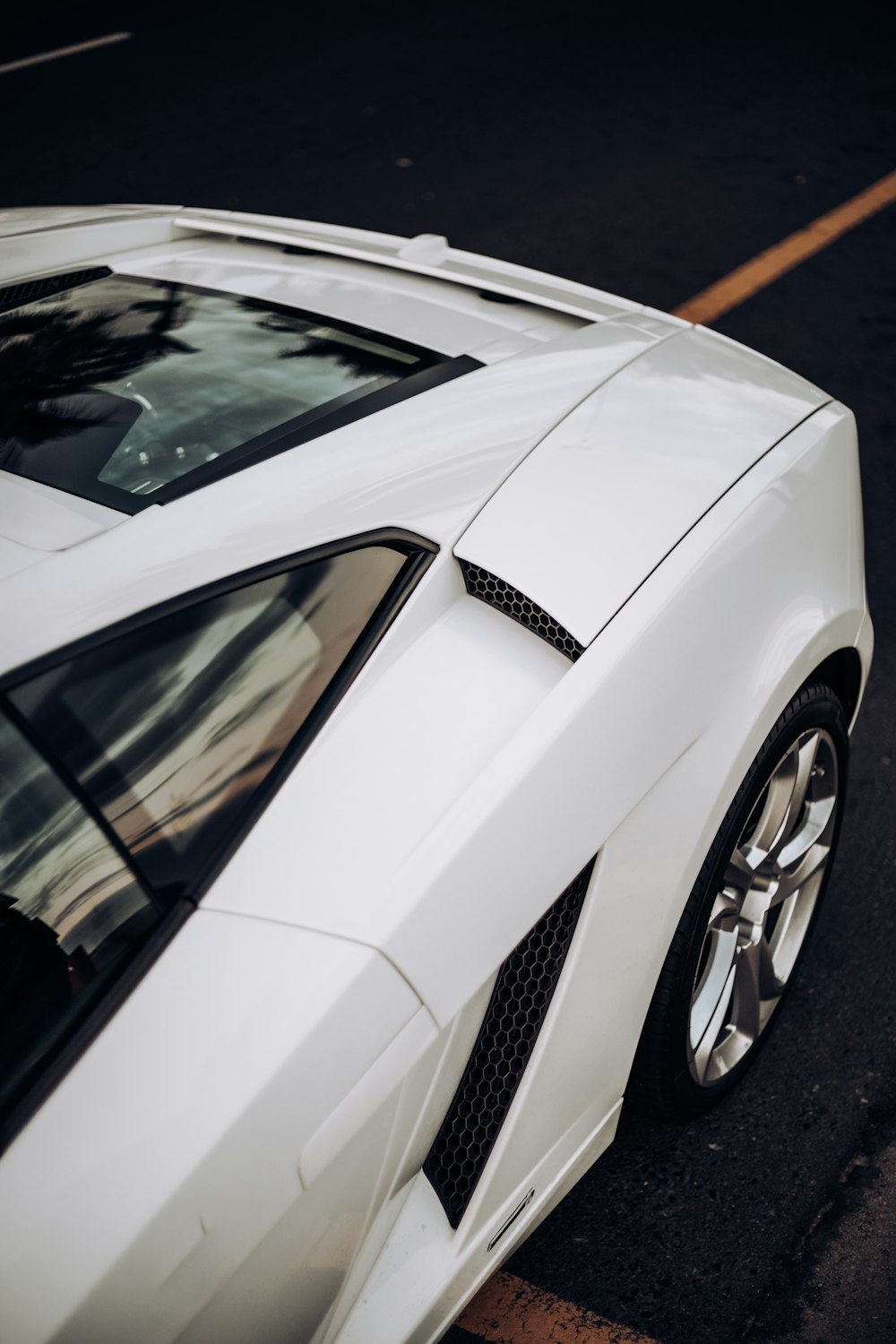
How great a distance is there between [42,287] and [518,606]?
3.96 feet

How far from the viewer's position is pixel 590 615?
162cm

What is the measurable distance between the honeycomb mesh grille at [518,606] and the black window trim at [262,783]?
7cm

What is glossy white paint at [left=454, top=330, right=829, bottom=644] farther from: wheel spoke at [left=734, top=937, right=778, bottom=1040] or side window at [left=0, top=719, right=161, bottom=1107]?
wheel spoke at [left=734, top=937, right=778, bottom=1040]

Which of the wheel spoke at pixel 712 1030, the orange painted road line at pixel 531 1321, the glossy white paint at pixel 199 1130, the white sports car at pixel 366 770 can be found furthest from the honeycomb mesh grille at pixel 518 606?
the orange painted road line at pixel 531 1321

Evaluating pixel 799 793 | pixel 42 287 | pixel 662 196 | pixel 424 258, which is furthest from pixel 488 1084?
pixel 662 196

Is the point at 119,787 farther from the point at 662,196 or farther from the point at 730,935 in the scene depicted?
the point at 662,196

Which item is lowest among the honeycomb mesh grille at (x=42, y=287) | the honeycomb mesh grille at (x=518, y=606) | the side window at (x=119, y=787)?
the honeycomb mesh grille at (x=518, y=606)

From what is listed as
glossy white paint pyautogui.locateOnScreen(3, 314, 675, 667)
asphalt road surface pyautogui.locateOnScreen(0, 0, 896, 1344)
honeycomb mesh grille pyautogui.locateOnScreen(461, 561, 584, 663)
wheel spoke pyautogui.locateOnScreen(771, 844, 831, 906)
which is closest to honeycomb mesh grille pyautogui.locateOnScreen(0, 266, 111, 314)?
glossy white paint pyautogui.locateOnScreen(3, 314, 675, 667)

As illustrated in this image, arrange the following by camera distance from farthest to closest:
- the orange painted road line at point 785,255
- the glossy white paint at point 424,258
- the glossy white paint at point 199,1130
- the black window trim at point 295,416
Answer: the orange painted road line at point 785,255 < the glossy white paint at point 424,258 < the black window trim at point 295,416 < the glossy white paint at point 199,1130

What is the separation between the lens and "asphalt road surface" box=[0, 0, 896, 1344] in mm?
2029

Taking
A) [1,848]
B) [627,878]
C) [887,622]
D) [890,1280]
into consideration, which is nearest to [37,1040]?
[1,848]

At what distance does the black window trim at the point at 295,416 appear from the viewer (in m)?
1.58

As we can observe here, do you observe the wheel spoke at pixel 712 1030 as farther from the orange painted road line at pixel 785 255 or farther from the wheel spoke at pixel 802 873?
the orange painted road line at pixel 785 255

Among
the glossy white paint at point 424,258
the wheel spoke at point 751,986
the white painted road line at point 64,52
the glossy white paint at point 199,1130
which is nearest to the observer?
the glossy white paint at point 199,1130
